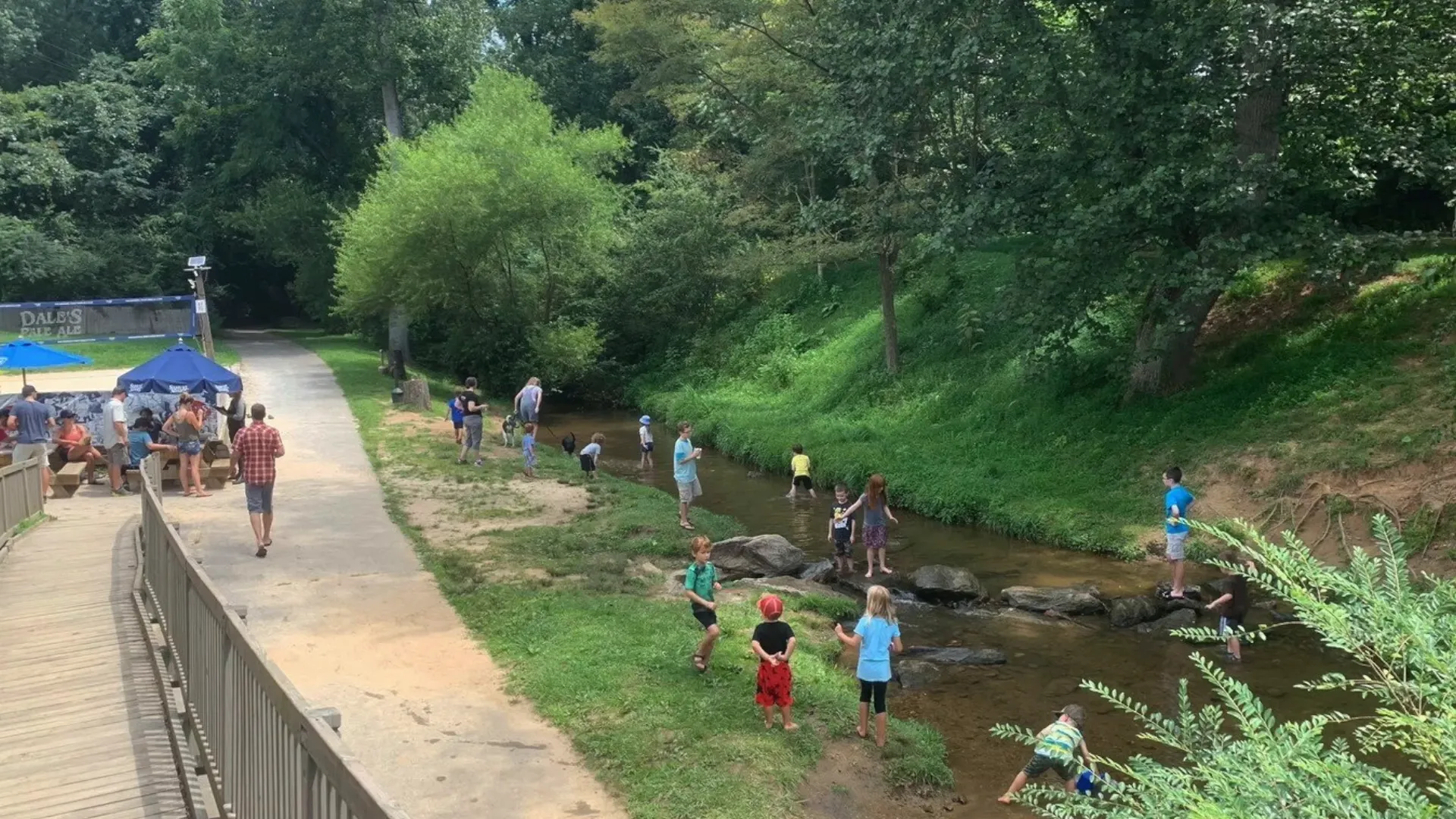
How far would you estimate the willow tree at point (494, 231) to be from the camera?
2884cm

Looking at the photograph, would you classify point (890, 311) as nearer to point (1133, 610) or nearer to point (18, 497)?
point (1133, 610)

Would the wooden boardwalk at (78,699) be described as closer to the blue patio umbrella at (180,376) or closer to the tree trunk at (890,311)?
the blue patio umbrella at (180,376)

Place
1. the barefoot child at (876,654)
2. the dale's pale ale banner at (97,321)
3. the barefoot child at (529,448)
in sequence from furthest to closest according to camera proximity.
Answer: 1. the dale's pale ale banner at (97,321)
2. the barefoot child at (529,448)
3. the barefoot child at (876,654)

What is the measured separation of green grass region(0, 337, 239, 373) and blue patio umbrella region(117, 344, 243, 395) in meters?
15.5

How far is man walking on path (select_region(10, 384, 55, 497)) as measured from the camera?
1546cm

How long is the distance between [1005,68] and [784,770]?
13661 mm

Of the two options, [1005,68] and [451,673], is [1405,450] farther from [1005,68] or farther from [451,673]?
[451,673]

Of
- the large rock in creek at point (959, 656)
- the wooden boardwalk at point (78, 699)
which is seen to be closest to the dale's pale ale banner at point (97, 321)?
the wooden boardwalk at point (78, 699)

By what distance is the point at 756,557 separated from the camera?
1438 centimetres

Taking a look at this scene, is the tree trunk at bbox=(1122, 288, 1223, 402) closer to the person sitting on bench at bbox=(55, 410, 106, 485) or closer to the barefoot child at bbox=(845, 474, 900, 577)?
the barefoot child at bbox=(845, 474, 900, 577)

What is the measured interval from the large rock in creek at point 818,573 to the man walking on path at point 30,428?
37.1 feet

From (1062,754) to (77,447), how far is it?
15900 millimetres

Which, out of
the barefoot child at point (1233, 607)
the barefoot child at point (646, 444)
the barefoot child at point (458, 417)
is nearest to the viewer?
the barefoot child at point (1233, 607)

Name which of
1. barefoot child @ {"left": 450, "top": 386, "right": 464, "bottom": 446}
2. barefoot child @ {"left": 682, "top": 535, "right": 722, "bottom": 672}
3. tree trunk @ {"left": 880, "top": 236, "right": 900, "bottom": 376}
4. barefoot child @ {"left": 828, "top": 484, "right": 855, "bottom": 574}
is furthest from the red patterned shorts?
tree trunk @ {"left": 880, "top": 236, "right": 900, "bottom": 376}
